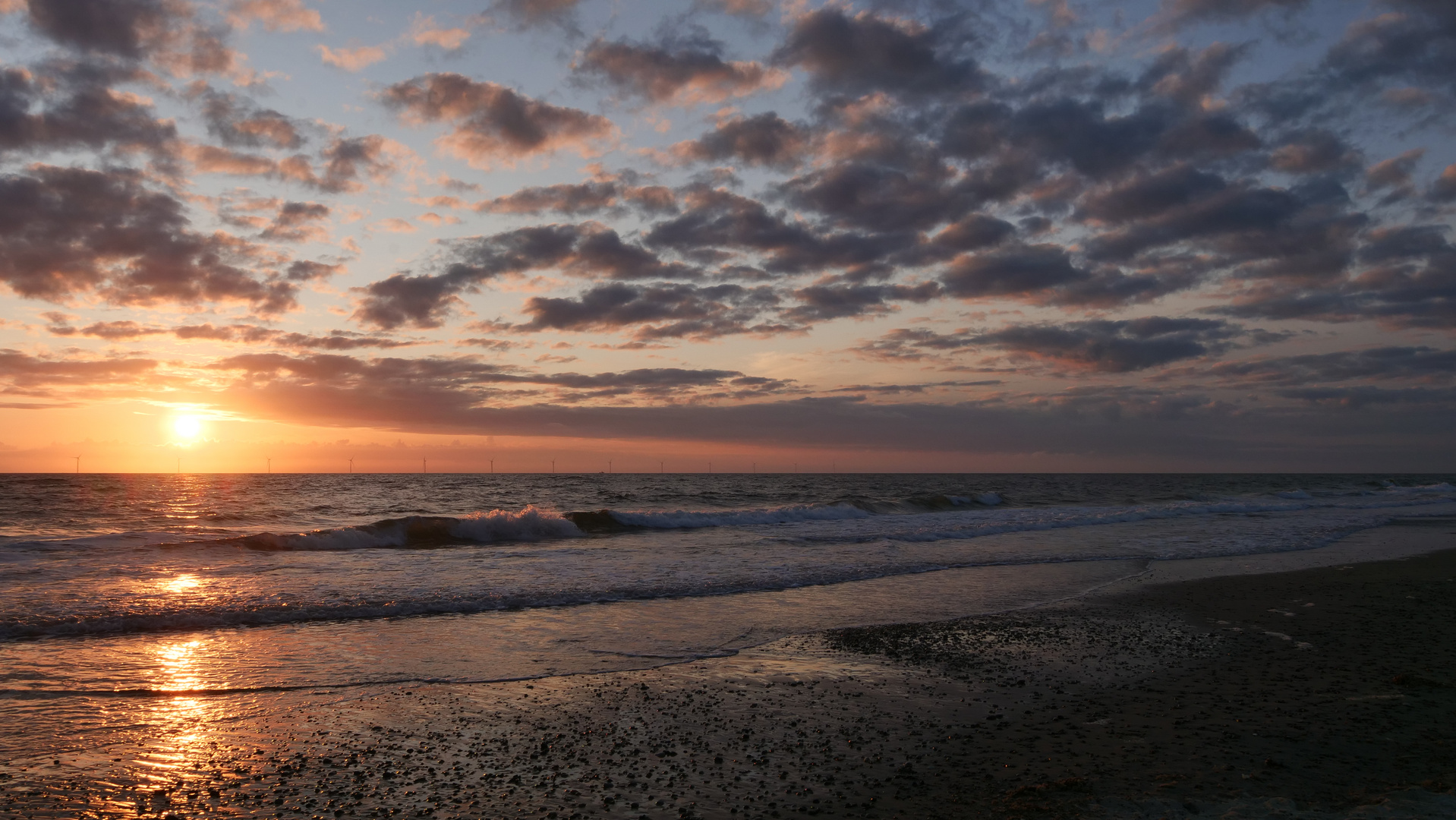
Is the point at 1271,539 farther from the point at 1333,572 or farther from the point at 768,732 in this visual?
the point at 768,732

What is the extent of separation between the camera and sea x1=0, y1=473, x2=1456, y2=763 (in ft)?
36.9

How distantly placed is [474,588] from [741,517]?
29369 millimetres

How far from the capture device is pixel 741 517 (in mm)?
47062

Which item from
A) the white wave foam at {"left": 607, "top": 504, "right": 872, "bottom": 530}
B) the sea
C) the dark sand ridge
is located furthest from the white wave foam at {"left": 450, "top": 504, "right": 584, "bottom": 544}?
the dark sand ridge

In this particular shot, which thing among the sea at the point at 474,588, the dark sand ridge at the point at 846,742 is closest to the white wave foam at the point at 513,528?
the sea at the point at 474,588

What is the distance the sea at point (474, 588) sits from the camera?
11.2m

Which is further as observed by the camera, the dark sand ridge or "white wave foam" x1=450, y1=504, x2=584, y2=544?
"white wave foam" x1=450, y1=504, x2=584, y2=544

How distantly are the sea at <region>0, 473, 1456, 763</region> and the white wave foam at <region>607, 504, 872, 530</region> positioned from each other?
13.5 inches

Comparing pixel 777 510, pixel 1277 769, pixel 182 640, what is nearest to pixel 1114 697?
pixel 1277 769

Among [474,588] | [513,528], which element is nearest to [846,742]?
[474,588]

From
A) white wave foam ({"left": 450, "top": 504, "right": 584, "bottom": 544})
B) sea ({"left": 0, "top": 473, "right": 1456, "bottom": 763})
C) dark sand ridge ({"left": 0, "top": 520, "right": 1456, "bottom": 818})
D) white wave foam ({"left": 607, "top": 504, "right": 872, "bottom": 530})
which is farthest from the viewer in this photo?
white wave foam ({"left": 607, "top": 504, "right": 872, "bottom": 530})

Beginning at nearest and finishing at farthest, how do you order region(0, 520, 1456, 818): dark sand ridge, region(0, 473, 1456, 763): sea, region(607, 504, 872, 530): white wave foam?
region(0, 520, 1456, 818): dark sand ridge, region(0, 473, 1456, 763): sea, region(607, 504, 872, 530): white wave foam

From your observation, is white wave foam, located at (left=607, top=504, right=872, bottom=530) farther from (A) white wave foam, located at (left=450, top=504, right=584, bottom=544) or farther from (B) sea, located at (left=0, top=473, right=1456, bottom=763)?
(A) white wave foam, located at (left=450, top=504, right=584, bottom=544)

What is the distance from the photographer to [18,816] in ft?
20.8
